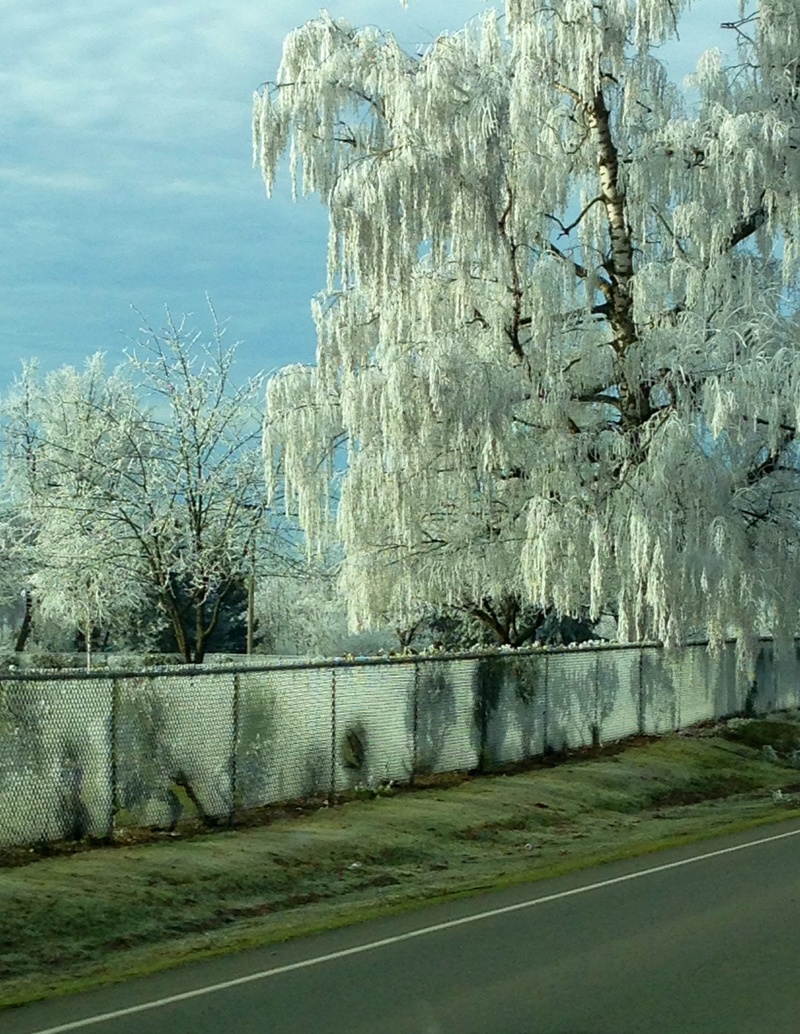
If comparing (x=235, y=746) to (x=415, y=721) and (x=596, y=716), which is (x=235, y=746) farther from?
(x=596, y=716)

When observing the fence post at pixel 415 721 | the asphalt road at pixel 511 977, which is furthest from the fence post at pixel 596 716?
the asphalt road at pixel 511 977

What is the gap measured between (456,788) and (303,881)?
627cm

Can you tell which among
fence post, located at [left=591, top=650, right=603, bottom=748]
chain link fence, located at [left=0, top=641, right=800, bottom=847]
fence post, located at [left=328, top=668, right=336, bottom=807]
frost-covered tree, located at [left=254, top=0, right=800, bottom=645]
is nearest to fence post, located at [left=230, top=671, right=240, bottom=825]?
chain link fence, located at [left=0, top=641, right=800, bottom=847]

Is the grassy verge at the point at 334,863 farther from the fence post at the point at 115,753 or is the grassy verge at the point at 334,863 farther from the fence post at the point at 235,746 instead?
the fence post at the point at 235,746

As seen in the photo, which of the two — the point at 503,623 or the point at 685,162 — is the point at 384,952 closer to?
the point at 685,162

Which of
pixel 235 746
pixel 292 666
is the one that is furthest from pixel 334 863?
pixel 292 666

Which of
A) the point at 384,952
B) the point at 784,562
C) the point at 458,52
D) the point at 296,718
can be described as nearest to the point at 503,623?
the point at 784,562

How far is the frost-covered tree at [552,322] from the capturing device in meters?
22.5

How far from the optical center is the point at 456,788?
19172 mm

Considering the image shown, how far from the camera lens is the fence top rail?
1391cm

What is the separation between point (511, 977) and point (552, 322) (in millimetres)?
16596

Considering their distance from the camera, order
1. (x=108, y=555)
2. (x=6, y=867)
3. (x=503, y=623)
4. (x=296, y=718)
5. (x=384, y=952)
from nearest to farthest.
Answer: (x=384, y=952) < (x=6, y=867) < (x=296, y=718) < (x=108, y=555) < (x=503, y=623)

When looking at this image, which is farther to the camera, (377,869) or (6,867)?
(377,869)

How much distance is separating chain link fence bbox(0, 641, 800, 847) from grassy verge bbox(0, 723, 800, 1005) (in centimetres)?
57
